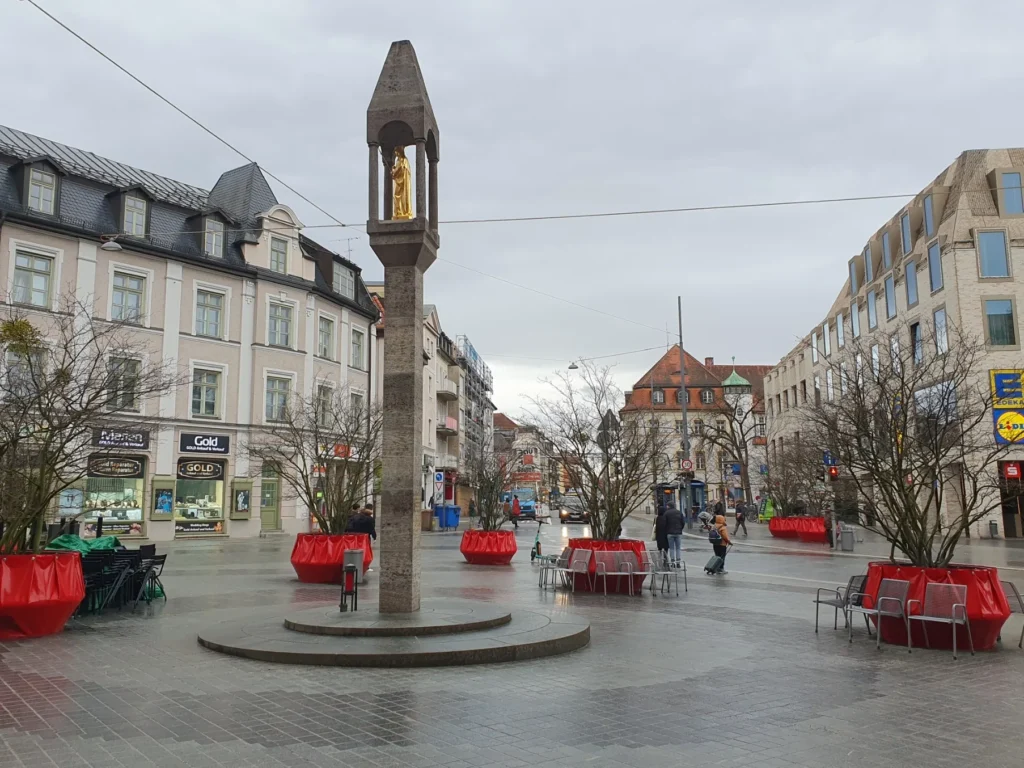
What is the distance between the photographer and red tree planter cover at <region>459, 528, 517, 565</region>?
74.9ft

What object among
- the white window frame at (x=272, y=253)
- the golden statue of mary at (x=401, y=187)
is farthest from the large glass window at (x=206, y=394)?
the golden statue of mary at (x=401, y=187)

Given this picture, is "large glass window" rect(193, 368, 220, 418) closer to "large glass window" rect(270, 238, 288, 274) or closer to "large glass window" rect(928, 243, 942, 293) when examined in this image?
"large glass window" rect(270, 238, 288, 274)

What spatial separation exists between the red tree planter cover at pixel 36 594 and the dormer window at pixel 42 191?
78.7ft

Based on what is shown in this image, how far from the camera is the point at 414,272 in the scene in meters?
11.8

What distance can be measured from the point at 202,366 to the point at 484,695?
3080cm

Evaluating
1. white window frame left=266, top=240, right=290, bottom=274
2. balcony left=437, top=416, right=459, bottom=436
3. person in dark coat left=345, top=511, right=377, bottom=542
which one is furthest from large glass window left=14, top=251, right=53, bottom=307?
balcony left=437, top=416, right=459, bottom=436

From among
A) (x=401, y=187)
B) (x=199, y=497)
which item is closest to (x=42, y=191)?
(x=199, y=497)

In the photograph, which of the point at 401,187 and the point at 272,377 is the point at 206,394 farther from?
the point at 401,187

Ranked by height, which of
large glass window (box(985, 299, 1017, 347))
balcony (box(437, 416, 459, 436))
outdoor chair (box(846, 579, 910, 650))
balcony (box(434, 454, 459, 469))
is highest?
large glass window (box(985, 299, 1017, 347))

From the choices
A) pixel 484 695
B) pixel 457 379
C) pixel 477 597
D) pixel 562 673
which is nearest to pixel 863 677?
pixel 562 673

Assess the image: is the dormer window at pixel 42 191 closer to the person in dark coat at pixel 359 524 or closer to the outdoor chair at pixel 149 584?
the person in dark coat at pixel 359 524

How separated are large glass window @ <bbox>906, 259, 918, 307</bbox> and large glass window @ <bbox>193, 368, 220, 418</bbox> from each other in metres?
33.6

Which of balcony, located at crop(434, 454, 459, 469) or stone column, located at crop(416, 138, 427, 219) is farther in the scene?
balcony, located at crop(434, 454, 459, 469)

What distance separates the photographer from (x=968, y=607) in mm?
9852
